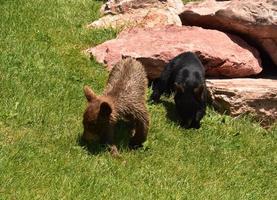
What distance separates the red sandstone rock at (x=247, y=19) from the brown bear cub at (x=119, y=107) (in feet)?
11.7

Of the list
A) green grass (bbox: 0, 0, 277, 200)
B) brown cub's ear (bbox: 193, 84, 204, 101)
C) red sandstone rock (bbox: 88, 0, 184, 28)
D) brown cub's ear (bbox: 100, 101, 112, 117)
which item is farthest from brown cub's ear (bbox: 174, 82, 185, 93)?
red sandstone rock (bbox: 88, 0, 184, 28)

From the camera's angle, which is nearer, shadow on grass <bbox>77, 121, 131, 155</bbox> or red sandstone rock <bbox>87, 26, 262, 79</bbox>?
shadow on grass <bbox>77, 121, 131, 155</bbox>

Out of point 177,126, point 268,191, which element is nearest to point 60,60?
point 177,126

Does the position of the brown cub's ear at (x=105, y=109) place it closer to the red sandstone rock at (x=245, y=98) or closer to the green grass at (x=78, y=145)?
the green grass at (x=78, y=145)

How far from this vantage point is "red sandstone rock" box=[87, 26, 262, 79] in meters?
11.1

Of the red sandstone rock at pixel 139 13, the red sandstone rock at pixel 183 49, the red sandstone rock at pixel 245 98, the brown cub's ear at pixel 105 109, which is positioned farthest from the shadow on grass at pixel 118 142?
the red sandstone rock at pixel 139 13

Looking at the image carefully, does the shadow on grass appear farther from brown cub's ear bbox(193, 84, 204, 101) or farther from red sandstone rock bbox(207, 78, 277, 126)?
red sandstone rock bbox(207, 78, 277, 126)

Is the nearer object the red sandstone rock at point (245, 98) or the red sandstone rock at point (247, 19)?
the red sandstone rock at point (245, 98)

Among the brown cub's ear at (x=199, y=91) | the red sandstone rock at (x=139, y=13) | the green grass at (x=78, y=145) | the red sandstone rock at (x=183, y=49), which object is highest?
the red sandstone rock at (x=139, y=13)

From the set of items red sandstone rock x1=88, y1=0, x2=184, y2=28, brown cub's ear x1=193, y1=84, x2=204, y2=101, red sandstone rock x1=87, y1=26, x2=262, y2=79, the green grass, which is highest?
red sandstone rock x1=88, y1=0, x2=184, y2=28

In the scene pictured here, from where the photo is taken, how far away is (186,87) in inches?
392

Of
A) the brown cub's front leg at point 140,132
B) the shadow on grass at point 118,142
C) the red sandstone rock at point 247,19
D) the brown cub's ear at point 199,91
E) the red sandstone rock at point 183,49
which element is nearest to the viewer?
the shadow on grass at point 118,142

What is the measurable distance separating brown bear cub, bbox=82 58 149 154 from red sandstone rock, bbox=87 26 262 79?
7.42 feet

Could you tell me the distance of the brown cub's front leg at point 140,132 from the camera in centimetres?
827
